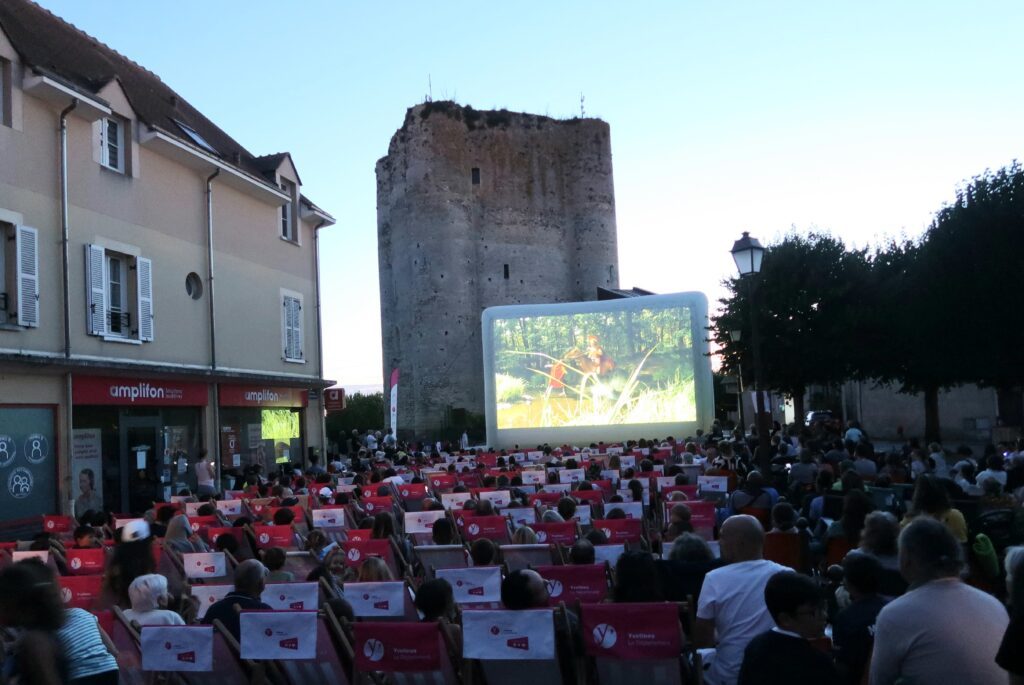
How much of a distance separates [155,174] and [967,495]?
16997 mm

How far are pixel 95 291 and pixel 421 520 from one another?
1012 cm

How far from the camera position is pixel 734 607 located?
5039 mm

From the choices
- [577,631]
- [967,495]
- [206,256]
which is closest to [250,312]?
[206,256]

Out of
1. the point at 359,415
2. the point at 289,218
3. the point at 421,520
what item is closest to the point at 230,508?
the point at 421,520

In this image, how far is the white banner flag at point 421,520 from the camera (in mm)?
11667

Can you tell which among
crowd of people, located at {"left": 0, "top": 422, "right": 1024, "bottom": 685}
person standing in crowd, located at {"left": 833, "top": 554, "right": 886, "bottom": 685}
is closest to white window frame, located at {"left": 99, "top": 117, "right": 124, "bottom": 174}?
crowd of people, located at {"left": 0, "top": 422, "right": 1024, "bottom": 685}

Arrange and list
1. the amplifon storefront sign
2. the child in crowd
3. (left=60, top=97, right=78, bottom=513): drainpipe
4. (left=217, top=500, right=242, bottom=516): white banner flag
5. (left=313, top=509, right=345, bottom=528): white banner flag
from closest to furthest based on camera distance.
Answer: the child in crowd
(left=313, top=509, right=345, bottom=528): white banner flag
(left=217, top=500, right=242, bottom=516): white banner flag
(left=60, top=97, right=78, bottom=513): drainpipe
the amplifon storefront sign

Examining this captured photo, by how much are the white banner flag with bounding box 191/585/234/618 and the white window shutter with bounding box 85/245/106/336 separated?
12.3 m

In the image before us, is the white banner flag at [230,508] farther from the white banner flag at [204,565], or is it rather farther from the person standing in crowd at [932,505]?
the person standing in crowd at [932,505]

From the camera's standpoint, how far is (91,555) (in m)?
9.85

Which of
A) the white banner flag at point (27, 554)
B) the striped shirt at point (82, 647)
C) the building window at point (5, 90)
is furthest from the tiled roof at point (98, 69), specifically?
the striped shirt at point (82, 647)

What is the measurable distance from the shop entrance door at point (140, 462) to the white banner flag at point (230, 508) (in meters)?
5.76

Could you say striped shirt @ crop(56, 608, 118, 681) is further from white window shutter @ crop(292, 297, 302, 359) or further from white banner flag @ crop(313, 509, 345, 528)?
white window shutter @ crop(292, 297, 302, 359)

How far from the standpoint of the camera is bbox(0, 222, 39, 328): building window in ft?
54.3
